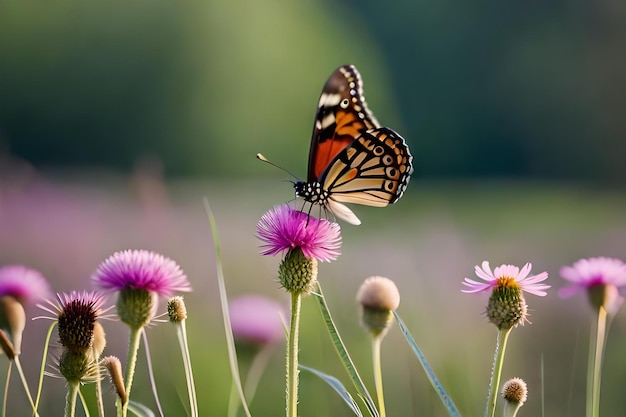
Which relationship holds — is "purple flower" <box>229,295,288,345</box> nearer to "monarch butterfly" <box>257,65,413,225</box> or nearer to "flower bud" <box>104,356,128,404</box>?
"monarch butterfly" <box>257,65,413,225</box>

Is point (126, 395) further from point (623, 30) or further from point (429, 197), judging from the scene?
point (623, 30)

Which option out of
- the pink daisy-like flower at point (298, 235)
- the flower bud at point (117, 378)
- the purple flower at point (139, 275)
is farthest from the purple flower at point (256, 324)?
the flower bud at point (117, 378)

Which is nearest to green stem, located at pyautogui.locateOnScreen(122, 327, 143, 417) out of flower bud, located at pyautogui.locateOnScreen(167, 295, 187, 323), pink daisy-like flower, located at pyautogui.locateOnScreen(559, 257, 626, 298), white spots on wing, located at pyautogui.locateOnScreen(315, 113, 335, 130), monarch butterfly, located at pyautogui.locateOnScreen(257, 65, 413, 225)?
flower bud, located at pyautogui.locateOnScreen(167, 295, 187, 323)

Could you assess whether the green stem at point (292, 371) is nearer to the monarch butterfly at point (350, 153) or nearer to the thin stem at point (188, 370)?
the thin stem at point (188, 370)

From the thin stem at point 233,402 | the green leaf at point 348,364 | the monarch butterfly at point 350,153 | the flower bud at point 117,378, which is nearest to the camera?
the flower bud at point 117,378

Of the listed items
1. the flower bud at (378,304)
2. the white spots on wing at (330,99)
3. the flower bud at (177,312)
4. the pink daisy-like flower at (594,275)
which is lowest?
the flower bud at (177,312)

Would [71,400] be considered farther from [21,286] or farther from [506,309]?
[506,309]
